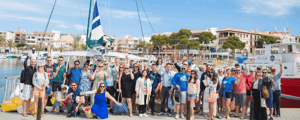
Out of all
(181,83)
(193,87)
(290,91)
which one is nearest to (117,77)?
(181,83)

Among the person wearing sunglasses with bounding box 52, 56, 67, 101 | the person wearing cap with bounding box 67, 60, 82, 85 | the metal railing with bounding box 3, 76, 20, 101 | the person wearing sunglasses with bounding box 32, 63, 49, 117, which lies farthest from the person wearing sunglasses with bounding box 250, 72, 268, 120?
the metal railing with bounding box 3, 76, 20, 101

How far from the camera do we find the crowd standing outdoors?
588cm

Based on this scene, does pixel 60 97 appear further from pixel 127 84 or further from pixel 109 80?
pixel 127 84

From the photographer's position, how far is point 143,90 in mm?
6223

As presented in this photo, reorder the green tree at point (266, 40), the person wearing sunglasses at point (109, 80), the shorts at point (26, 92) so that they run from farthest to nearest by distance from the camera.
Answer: the green tree at point (266, 40)
the person wearing sunglasses at point (109, 80)
the shorts at point (26, 92)

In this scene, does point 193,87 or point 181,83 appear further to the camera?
point 181,83

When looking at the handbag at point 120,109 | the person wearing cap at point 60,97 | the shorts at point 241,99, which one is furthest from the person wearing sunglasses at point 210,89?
the person wearing cap at point 60,97

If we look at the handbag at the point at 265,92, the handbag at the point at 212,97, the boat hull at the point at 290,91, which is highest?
the handbag at the point at 265,92

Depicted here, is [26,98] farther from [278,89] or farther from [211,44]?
[211,44]

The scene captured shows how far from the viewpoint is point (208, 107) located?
20.1ft

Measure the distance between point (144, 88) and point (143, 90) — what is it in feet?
0.24

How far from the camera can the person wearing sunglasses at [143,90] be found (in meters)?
6.20

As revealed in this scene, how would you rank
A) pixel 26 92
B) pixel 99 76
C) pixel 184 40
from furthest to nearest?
pixel 184 40, pixel 99 76, pixel 26 92

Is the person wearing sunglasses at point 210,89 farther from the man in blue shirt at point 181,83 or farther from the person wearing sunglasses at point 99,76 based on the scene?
the person wearing sunglasses at point 99,76
